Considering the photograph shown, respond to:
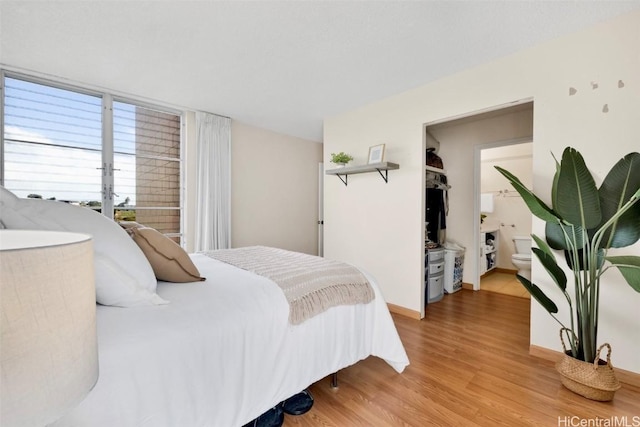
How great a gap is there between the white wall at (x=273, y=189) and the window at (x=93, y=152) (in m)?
0.81

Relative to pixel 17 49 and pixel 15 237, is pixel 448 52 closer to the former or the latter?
pixel 15 237

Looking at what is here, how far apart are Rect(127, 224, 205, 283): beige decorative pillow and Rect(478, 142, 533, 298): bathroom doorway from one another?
4803mm

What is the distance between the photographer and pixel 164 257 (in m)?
1.44

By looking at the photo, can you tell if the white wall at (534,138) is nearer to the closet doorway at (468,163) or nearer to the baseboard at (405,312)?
the baseboard at (405,312)

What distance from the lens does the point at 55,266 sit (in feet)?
1.26

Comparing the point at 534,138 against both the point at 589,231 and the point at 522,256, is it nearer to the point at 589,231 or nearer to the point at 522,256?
the point at 589,231

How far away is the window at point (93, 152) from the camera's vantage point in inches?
104

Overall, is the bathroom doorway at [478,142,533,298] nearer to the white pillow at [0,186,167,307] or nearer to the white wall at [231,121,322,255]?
the white wall at [231,121,322,255]

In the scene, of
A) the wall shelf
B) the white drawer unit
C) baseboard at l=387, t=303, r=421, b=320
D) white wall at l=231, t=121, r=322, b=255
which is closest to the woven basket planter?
baseboard at l=387, t=303, r=421, b=320

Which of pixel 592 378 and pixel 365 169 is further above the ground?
pixel 365 169

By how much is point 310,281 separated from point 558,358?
6.94 feet

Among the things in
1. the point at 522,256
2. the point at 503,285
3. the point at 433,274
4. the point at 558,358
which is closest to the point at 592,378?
the point at 558,358

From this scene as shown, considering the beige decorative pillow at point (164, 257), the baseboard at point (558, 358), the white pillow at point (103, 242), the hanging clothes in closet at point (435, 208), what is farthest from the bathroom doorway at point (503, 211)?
the white pillow at point (103, 242)

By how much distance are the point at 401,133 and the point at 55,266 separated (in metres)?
3.23
